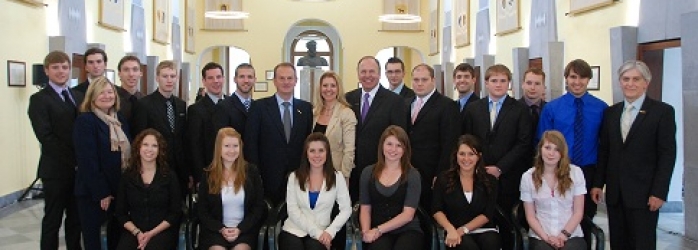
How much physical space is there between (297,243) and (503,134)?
1.67 meters

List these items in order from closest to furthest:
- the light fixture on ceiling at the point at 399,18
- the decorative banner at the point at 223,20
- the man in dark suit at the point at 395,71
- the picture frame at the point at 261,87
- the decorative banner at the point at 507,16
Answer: the man in dark suit at the point at 395,71 → the decorative banner at the point at 507,16 → the light fixture on ceiling at the point at 399,18 → the decorative banner at the point at 223,20 → the picture frame at the point at 261,87

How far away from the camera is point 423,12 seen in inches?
746

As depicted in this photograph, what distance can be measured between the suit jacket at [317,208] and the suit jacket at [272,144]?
38 cm

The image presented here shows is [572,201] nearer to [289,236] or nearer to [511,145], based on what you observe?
[511,145]

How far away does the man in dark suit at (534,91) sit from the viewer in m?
4.81

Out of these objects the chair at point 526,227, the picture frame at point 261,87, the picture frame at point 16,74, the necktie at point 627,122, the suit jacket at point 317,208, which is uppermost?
the picture frame at point 261,87

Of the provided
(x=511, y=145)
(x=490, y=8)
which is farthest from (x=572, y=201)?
(x=490, y=8)

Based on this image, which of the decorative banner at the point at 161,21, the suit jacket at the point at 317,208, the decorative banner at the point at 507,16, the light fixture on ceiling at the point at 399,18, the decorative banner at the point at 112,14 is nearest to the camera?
the suit jacket at the point at 317,208

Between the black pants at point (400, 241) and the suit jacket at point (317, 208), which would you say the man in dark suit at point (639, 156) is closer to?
the black pants at point (400, 241)

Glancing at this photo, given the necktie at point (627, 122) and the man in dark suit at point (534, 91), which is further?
the man in dark suit at point (534, 91)

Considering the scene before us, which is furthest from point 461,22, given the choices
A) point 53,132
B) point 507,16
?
point 53,132

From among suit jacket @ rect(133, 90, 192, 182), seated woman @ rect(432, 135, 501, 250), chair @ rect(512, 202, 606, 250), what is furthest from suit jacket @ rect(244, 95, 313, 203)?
chair @ rect(512, 202, 606, 250)

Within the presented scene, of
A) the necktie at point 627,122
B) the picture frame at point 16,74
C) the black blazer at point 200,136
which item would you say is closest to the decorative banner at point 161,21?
the picture frame at point 16,74

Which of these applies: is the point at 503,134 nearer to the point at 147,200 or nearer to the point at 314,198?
the point at 314,198
